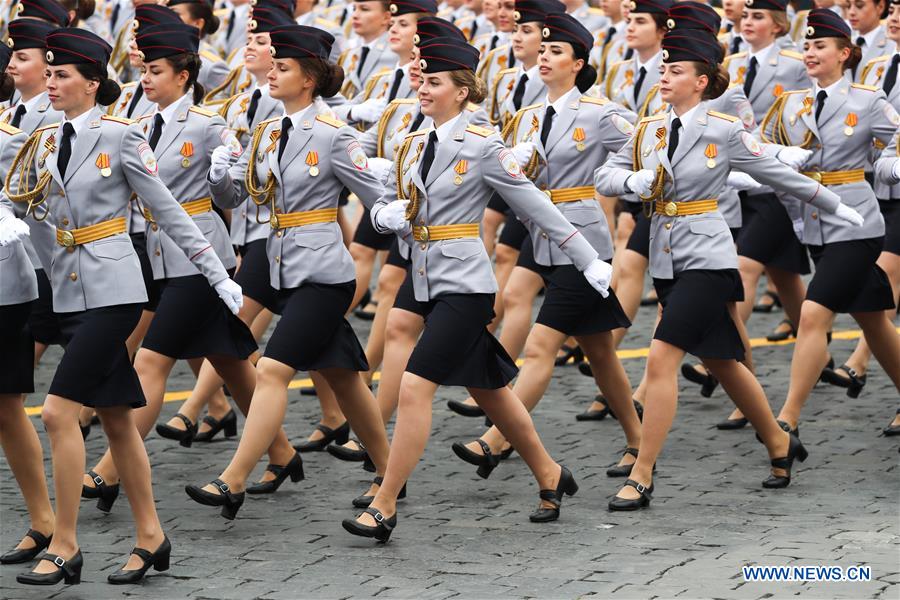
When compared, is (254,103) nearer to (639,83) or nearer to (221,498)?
(639,83)

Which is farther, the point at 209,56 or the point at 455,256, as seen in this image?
the point at 209,56

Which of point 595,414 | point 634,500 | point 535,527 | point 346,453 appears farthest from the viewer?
point 595,414

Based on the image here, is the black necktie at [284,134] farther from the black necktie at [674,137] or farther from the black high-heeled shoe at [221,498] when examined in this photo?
the black necktie at [674,137]

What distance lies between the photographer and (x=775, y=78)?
35.8ft

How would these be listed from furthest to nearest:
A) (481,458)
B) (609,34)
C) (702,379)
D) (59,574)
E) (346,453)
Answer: (609,34) → (702,379) → (346,453) → (481,458) → (59,574)

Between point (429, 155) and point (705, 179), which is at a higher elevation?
point (429, 155)

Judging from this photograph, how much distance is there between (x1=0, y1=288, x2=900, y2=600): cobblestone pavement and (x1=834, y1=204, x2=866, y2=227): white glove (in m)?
1.20

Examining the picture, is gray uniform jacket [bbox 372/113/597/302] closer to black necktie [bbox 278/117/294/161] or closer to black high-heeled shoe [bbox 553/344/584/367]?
black necktie [bbox 278/117/294/161]

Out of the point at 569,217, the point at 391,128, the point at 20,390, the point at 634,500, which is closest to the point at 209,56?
the point at 391,128

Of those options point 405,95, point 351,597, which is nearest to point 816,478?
point 351,597

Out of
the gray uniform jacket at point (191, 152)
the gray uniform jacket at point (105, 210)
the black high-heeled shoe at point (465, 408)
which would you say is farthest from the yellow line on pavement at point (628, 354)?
the gray uniform jacket at point (105, 210)

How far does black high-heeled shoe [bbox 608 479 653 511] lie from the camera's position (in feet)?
25.9

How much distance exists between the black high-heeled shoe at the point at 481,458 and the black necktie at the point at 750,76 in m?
3.52

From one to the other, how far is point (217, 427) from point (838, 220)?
3.40 metres
